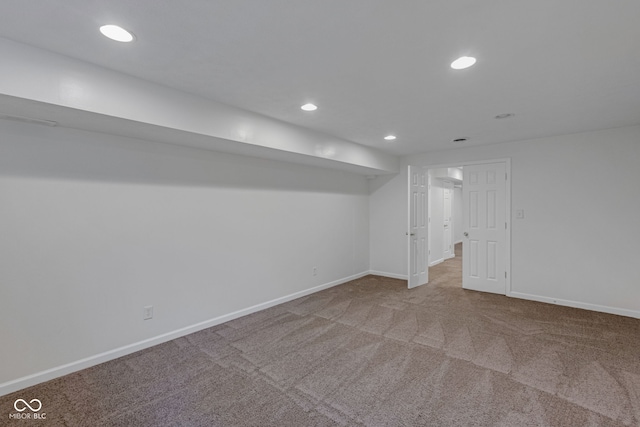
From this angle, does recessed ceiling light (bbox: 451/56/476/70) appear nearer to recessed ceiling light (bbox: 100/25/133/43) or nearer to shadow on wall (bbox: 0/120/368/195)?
recessed ceiling light (bbox: 100/25/133/43)

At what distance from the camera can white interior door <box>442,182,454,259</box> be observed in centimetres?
775

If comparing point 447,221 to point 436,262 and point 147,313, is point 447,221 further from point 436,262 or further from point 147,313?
point 147,313

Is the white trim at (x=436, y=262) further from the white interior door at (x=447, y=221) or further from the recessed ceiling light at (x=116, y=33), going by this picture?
the recessed ceiling light at (x=116, y=33)

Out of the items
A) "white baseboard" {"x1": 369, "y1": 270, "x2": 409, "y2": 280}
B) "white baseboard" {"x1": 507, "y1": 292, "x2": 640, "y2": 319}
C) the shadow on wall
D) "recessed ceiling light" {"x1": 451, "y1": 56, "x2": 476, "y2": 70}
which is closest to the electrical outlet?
the shadow on wall

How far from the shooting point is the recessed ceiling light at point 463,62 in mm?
2024

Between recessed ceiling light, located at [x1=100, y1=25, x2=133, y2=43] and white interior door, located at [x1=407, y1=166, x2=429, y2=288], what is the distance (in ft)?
13.6

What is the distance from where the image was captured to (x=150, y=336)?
2992 mm

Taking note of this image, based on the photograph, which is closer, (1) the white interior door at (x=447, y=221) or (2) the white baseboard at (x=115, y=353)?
(2) the white baseboard at (x=115, y=353)

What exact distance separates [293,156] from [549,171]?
372 cm

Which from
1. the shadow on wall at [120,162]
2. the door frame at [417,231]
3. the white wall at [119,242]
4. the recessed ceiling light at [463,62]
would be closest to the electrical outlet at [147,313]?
the white wall at [119,242]

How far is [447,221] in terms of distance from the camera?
25.8 ft

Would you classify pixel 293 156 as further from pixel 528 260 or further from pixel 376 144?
pixel 528 260

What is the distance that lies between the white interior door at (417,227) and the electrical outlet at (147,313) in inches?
148

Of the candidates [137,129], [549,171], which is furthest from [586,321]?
[137,129]
